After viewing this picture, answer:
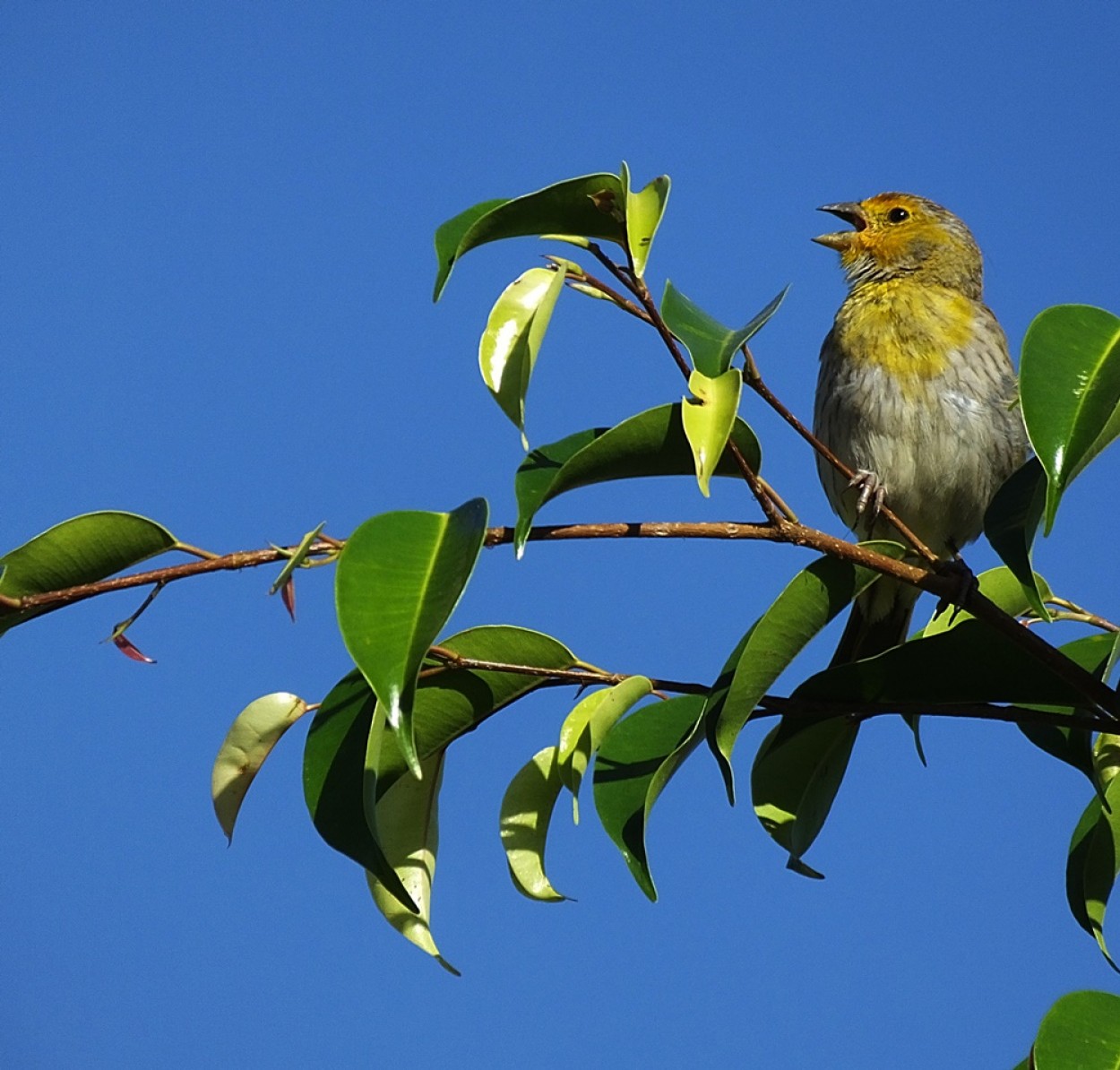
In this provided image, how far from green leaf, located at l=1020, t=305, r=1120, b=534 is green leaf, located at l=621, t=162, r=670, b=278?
491 millimetres

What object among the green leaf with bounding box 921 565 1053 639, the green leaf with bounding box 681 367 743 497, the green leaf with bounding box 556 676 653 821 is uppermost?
the green leaf with bounding box 921 565 1053 639

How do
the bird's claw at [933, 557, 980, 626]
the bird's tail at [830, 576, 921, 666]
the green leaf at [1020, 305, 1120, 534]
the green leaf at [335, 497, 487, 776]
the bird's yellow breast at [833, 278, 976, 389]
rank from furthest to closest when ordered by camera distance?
the bird's yellow breast at [833, 278, 976, 389], the bird's tail at [830, 576, 921, 666], the bird's claw at [933, 557, 980, 626], the green leaf at [1020, 305, 1120, 534], the green leaf at [335, 497, 487, 776]

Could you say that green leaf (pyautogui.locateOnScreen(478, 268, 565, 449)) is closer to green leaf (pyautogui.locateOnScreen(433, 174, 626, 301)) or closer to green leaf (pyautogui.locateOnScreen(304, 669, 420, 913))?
green leaf (pyautogui.locateOnScreen(433, 174, 626, 301))

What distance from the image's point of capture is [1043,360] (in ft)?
5.57

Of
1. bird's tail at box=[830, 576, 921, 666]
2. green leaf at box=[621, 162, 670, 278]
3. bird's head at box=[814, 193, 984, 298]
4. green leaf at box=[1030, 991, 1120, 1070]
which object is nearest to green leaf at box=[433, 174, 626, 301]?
green leaf at box=[621, 162, 670, 278]

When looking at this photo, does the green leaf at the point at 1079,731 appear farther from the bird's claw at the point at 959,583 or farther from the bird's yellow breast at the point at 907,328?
the bird's yellow breast at the point at 907,328

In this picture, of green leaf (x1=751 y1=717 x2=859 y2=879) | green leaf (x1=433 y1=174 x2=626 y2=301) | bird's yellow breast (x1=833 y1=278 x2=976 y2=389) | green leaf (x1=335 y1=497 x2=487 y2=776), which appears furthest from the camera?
bird's yellow breast (x1=833 y1=278 x2=976 y2=389)

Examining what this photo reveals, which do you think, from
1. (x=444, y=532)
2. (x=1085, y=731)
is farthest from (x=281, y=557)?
(x=1085, y=731)

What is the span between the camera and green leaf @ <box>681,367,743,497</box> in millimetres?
1712

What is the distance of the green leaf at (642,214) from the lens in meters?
1.80

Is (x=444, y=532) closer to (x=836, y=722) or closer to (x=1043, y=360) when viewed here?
(x=1043, y=360)

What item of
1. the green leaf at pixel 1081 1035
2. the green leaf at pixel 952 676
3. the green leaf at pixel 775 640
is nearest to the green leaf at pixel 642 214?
the green leaf at pixel 775 640

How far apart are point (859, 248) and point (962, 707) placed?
3.04 metres

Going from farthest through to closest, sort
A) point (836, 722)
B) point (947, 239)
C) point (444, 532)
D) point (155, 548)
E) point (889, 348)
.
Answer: point (947, 239), point (889, 348), point (836, 722), point (155, 548), point (444, 532)
